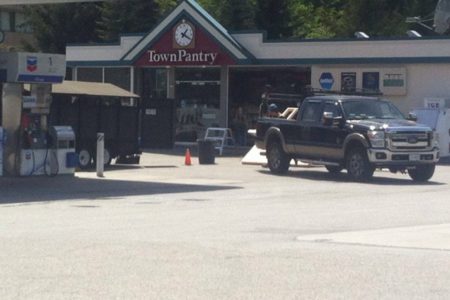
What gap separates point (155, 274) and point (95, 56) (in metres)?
35.1

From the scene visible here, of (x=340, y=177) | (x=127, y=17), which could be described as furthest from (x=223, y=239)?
(x=127, y=17)

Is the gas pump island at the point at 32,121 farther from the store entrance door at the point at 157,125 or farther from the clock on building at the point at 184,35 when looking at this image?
the clock on building at the point at 184,35

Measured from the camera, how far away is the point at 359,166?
2675 centimetres

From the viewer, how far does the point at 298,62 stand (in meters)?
40.8

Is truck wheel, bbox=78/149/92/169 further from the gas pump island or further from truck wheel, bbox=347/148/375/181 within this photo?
truck wheel, bbox=347/148/375/181

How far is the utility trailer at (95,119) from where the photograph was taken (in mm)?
30906

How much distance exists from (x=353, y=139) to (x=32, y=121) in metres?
7.89

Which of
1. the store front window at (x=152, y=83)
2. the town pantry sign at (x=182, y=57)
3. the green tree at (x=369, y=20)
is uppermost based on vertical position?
the green tree at (x=369, y=20)

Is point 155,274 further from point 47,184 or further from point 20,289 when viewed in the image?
point 47,184

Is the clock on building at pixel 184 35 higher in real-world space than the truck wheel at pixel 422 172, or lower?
higher

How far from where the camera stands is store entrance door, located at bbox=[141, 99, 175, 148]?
37.5 meters

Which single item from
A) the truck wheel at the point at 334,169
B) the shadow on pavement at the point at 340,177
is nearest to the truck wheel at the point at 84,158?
the shadow on pavement at the point at 340,177

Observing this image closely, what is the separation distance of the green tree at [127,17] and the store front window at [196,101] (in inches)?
697

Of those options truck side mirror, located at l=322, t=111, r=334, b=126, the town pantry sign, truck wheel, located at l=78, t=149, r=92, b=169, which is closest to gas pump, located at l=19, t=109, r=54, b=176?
truck wheel, located at l=78, t=149, r=92, b=169
